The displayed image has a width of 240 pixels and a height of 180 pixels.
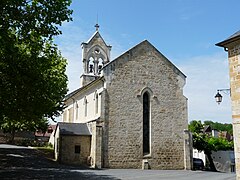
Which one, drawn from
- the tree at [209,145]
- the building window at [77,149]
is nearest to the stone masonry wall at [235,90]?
the building window at [77,149]

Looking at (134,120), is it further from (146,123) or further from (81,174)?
(81,174)

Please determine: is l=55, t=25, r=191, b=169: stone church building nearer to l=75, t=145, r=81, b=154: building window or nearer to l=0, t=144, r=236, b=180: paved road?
l=75, t=145, r=81, b=154: building window

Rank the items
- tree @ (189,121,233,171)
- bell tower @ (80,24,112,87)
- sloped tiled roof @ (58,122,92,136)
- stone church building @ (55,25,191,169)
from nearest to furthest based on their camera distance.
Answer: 1. stone church building @ (55,25,191,169)
2. sloped tiled roof @ (58,122,92,136)
3. tree @ (189,121,233,171)
4. bell tower @ (80,24,112,87)

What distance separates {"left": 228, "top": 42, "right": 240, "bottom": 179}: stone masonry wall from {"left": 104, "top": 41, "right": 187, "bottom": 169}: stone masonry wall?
14.8 meters

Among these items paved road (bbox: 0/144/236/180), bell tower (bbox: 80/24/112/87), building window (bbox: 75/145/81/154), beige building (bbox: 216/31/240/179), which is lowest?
paved road (bbox: 0/144/236/180)

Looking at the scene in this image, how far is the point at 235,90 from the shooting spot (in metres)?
12.0

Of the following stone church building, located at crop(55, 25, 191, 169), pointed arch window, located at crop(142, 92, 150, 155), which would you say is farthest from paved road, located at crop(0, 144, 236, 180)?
pointed arch window, located at crop(142, 92, 150, 155)

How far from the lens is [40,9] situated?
12.7 metres

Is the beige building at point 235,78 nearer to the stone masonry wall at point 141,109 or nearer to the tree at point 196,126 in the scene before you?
the stone masonry wall at point 141,109

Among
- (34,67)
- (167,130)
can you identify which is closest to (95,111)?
(167,130)

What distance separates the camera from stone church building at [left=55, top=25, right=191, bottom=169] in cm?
2544

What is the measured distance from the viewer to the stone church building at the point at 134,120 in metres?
25.4

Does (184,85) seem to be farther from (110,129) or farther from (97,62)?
(97,62)

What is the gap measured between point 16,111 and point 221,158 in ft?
80.0
